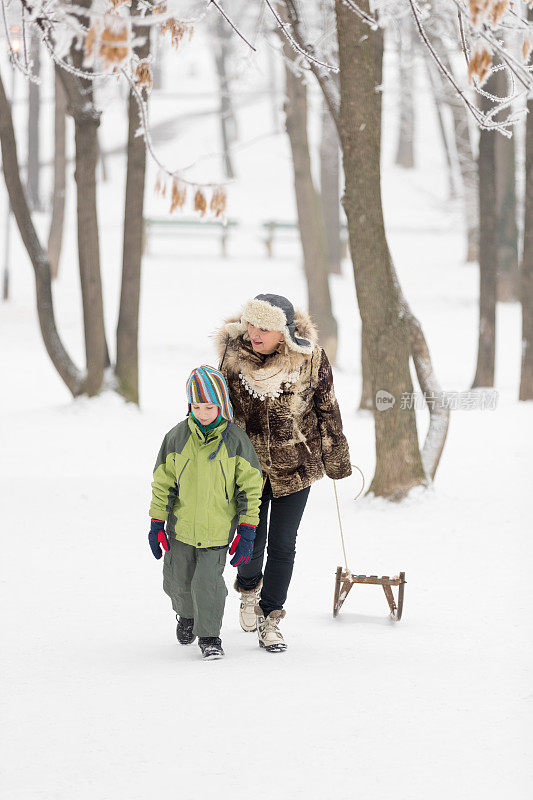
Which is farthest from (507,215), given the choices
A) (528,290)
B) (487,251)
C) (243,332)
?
(243,332)

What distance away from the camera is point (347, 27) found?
7.38m

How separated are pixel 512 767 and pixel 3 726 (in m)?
1.78

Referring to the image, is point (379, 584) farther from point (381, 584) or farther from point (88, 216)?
point (88, 216)

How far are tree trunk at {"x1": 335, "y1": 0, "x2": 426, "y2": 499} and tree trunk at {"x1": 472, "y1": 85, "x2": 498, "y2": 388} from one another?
4662mm

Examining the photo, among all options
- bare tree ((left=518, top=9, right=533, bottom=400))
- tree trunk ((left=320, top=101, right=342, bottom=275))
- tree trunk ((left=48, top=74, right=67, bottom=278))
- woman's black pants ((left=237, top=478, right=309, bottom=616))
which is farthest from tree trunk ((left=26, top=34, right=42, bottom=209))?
woman's black pants ((left=237, top=478, right=309, bottom=616))

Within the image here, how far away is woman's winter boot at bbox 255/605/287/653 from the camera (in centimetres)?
485

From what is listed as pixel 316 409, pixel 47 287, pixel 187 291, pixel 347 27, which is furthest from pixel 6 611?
pixel 187 291

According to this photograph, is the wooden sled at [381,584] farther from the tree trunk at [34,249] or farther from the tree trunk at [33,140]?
the tree trunk at [33,140]

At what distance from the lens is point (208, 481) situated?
4.54 metres

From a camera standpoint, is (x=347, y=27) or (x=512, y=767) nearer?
(x=512, y=767)

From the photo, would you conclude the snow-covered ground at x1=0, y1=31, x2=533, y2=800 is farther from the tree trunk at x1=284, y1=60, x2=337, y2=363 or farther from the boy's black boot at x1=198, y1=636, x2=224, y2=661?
the tree trunk at x1=284, y1=60, x2=337, y2=363

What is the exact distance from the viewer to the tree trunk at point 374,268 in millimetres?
7418

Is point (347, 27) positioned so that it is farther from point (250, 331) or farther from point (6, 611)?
point (6, 611)

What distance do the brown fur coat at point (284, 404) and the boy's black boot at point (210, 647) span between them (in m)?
0.69
